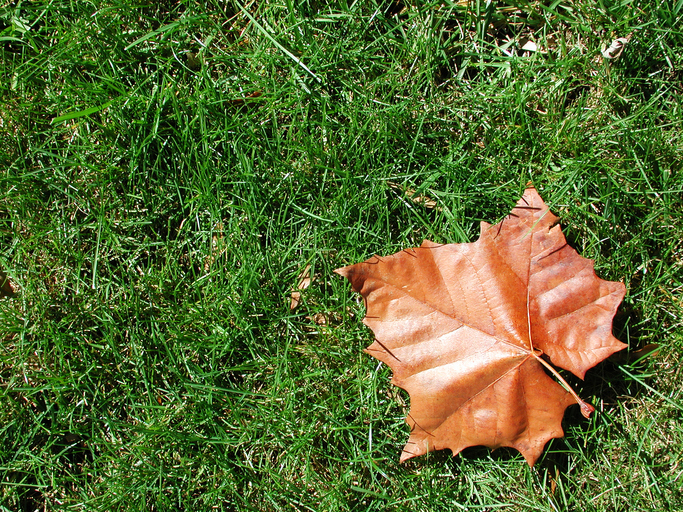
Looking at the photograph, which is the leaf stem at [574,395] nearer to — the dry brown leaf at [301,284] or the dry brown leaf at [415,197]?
the dry brown leaf at [415,197]

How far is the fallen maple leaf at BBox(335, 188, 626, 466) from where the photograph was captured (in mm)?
2066

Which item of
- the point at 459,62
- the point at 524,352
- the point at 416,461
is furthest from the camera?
the point at 459,62

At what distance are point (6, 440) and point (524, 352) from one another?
2.33m

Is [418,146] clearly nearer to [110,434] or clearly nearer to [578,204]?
[578,204]

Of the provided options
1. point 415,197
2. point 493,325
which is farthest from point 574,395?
point 415,197

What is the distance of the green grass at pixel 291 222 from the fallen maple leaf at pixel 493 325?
0.28 metres

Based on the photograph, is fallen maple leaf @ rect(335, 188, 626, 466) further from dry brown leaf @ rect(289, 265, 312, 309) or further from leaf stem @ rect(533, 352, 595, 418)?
dry brown leaf @ rect(289, 265, 312, 309)

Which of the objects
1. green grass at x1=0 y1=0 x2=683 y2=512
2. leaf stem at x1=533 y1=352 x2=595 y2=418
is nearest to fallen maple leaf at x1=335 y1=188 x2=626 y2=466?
leaf stem at x1=533 y1=352 x2=595 y2=418

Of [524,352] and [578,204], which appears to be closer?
[524,352]

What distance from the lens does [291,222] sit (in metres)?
2.46

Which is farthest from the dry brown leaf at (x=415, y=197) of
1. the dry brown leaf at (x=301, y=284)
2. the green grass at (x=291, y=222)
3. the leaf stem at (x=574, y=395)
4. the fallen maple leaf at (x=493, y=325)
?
the leaf stem at (x=574, y=395)

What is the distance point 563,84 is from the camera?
2455mm

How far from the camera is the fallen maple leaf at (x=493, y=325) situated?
81.4 inches

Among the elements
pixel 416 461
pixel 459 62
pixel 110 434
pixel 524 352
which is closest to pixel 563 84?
pixel 459 62
